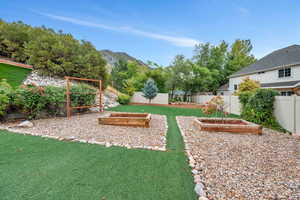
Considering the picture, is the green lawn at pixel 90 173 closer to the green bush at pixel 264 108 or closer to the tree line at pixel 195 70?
the green bush at pixel 264 108

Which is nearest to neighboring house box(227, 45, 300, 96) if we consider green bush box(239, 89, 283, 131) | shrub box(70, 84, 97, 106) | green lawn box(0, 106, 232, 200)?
green bush box(239, 89, 283, 131)

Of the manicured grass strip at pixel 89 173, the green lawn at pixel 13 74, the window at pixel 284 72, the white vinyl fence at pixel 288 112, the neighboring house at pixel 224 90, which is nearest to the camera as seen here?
the manicured grass strip at pixel 89 173

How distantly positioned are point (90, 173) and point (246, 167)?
2.35 metres

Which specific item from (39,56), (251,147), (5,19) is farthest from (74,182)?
(5,19)

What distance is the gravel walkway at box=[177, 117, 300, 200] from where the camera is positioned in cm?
143

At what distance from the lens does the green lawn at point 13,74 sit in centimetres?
729

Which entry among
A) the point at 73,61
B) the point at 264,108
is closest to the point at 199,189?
the point at 264,108

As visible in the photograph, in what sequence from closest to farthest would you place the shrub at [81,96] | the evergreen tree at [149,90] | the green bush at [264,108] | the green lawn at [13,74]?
the green bush at [264,108], the shrub at [81,96], the green lawn at [13,74], the evergreen tree at [149,90]

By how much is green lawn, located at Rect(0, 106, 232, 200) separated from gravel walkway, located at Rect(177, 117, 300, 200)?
29 cm

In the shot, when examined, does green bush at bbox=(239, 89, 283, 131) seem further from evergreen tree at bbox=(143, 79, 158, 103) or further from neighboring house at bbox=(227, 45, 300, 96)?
evergreen tree at bbox=(143, 79, 158, 103)

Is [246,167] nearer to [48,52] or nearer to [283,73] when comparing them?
[48,52]

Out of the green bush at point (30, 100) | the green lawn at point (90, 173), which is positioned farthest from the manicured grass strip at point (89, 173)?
the green bush at point (30, 100)

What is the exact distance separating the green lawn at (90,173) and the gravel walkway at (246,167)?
0.94 ft

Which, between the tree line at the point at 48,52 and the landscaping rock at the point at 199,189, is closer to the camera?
the landscaping rock at the point at 199,189
